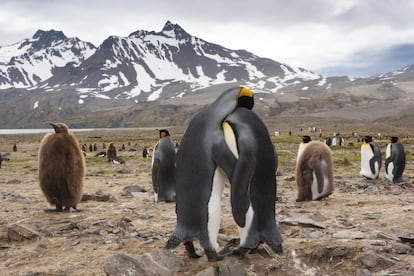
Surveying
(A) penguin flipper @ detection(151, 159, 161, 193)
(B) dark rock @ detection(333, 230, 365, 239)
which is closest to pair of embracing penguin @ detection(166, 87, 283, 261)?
(B) dark rock @ detection(333, 230, 365, 239)

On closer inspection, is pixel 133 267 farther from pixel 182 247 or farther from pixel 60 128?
pixel 60 128

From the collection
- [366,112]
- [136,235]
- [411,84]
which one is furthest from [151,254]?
[411,84]

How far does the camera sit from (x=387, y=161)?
13.8 metres

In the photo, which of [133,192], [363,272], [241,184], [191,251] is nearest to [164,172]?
[133,192]

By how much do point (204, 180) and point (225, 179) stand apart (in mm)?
268

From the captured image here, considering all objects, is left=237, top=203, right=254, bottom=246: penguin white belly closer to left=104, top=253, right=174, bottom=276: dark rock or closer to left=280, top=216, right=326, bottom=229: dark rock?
left=104, top=253, right=174, bottom=276: dark rock

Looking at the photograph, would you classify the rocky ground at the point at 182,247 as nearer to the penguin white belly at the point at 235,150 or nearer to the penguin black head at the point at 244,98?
the penguin white belly at the point at 235,150

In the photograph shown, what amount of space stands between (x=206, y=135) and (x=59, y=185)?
4957 mm

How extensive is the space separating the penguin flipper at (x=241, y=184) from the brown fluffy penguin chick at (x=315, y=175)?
214 inches

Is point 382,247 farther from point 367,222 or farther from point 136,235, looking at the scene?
point 136,235

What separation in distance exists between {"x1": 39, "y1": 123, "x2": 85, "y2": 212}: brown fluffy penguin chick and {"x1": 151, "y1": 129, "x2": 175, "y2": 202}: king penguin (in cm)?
216

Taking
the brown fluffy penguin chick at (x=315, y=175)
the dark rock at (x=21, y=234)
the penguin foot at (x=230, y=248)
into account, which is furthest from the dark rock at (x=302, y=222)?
the dark rock at (x=21, y=234)

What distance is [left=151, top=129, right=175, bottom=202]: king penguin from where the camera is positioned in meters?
9.97

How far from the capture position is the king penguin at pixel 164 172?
32.7 ft
